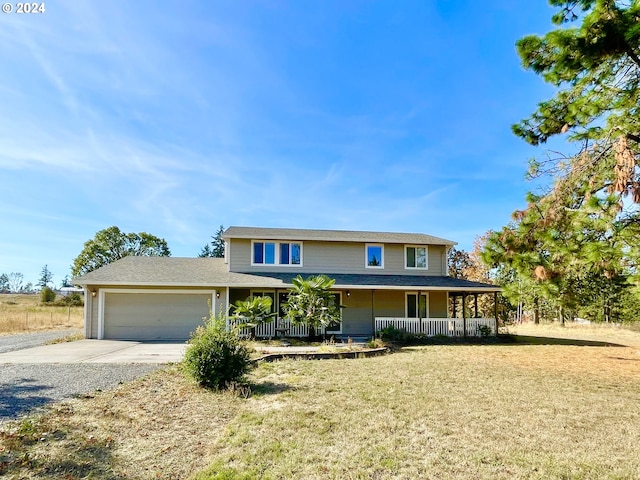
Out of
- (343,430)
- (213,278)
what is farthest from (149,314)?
(343,430)

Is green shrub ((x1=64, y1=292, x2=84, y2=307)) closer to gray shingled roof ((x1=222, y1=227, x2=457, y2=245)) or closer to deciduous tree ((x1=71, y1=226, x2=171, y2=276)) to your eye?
deciduous tree ((x1=71, y1=226, x2=171, y2=276))

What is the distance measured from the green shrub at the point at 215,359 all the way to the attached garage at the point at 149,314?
29.9 feet

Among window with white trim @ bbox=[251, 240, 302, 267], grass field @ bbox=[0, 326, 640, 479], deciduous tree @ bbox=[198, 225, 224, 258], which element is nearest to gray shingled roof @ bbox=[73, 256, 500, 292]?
window with white trim @ bbox=[251, 240, 302, 267]

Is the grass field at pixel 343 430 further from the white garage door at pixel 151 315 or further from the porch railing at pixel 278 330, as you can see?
the white garage door at pixel 151 315

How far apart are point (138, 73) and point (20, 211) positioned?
1984 cm

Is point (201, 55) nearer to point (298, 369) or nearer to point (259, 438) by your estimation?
point (298, 369)

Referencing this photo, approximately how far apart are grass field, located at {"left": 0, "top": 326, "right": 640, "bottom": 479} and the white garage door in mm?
8067

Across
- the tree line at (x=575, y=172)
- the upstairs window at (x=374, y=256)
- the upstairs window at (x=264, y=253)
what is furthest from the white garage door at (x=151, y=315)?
the tree line at (x=575, y=172)

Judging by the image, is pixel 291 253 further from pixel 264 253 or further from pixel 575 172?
pixel 575 172

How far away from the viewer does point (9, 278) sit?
92.1 meters

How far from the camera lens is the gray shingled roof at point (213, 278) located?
1553 centimetres

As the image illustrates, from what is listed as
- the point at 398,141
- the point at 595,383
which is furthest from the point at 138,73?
the point at 595,383

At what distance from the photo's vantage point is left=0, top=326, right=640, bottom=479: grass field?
3.79 m

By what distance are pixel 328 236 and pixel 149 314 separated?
8779 mm
